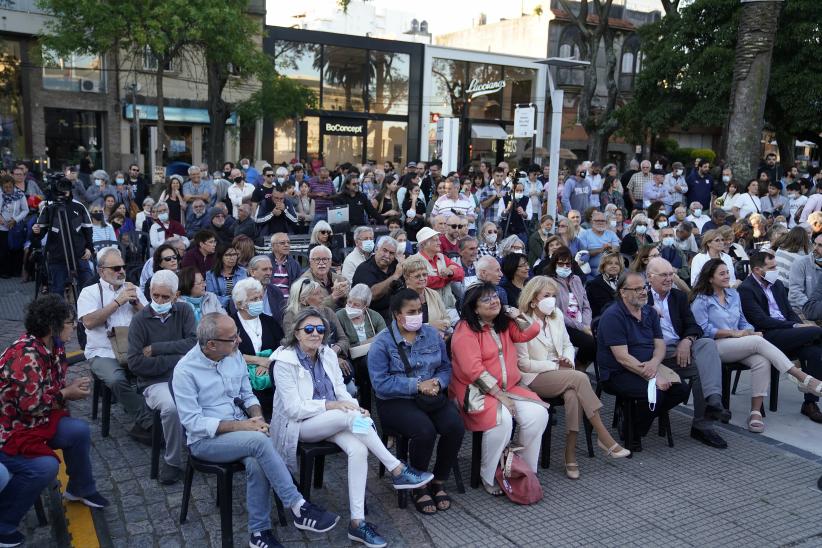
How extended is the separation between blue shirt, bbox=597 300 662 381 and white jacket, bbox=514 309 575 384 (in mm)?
294

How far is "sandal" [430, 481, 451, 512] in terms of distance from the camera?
5.16 meters

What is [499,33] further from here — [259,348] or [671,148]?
[259,348]

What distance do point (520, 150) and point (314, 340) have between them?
97.9ft

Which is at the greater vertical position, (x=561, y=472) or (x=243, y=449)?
(x=243, y=449)

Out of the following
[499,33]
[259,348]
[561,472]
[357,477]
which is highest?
[499,33]

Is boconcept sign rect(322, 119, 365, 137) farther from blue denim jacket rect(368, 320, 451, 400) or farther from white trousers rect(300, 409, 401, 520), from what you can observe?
white trousers rect(300, 409, 401, 520)

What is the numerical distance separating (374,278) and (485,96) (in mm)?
29011

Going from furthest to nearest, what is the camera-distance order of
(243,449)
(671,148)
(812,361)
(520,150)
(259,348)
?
(671,148) → (520,150) → (812,361) → (259,348) → (243,449)

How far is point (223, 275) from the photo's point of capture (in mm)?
7418

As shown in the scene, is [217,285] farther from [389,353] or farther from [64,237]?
[64,237]

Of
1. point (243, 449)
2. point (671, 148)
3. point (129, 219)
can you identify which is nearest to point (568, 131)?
point (671, 148)

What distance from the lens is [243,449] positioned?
4570 mm

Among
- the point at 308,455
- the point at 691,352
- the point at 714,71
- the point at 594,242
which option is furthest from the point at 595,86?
the point at 308,455

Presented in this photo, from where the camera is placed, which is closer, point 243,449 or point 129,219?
point 243,449
